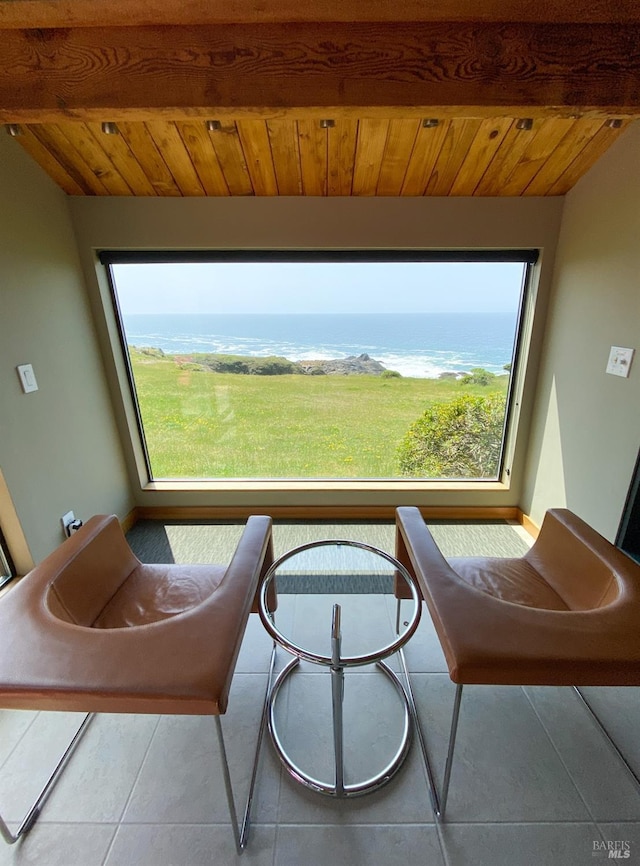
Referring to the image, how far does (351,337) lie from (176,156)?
51.7 inches

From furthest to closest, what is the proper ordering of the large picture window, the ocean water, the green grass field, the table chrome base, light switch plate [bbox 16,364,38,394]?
the green grass field, the ocean water, the large picture window, light switch plate [bbox 16,364,38,394], the table chrome base

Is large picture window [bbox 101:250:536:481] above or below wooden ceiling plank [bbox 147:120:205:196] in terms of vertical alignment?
below

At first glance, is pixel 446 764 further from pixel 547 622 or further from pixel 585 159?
pixel 585 159

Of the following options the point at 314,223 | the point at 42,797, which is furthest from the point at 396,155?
the point at 42,797

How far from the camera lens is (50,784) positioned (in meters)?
1.08

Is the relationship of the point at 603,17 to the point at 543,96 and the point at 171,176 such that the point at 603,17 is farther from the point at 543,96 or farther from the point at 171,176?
the point at 171,176

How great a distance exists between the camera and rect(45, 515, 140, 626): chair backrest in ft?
3.43

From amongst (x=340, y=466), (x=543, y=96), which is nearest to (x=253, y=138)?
(x=543, y=96)

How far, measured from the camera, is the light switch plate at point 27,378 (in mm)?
1632

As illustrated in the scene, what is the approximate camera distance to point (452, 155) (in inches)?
65.8

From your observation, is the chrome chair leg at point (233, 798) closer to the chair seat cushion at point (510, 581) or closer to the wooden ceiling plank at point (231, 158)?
the chair seat cushion at point (510, 581)

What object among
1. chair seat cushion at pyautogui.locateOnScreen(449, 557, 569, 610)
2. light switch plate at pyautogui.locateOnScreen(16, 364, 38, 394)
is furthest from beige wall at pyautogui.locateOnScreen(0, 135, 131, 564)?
chair seat cushion at pyautogui.locateOnScreen(449, 557, 569, 610)

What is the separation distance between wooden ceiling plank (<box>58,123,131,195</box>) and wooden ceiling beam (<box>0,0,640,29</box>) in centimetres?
47

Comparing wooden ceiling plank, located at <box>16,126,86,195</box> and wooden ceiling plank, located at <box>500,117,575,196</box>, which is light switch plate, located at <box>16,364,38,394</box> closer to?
wooden ceiling plank, located at <box>16,126,86,195</box>
